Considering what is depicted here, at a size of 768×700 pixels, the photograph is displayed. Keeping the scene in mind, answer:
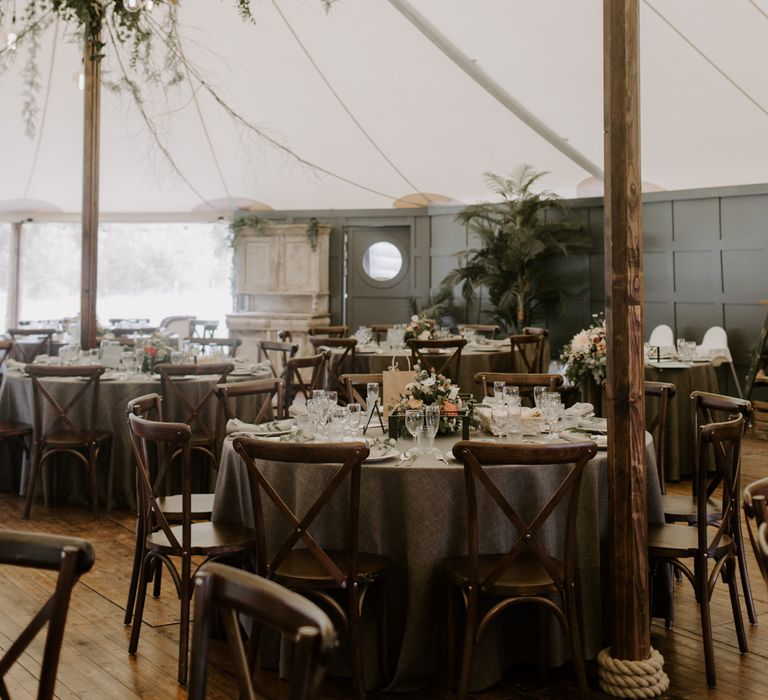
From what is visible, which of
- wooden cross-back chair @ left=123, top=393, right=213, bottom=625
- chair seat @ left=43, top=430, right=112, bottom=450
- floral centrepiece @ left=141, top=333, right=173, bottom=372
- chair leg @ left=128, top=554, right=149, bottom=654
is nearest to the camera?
chair leg @ left=128, top=554, right=149, bottom=654

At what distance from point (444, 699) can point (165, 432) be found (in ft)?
4.47

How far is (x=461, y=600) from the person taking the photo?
316 cm

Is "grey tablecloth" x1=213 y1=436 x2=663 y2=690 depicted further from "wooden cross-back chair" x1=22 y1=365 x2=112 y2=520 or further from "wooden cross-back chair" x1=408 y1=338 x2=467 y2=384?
"wooden cross-back chair" x1=408 y1=338 x2=467 y2=384

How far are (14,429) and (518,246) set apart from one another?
6190 millimetres

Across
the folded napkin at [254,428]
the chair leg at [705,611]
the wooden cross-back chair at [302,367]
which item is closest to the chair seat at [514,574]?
the chair leg at [705,611]

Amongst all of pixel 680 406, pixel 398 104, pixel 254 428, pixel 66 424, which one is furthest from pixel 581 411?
pixel 398 104

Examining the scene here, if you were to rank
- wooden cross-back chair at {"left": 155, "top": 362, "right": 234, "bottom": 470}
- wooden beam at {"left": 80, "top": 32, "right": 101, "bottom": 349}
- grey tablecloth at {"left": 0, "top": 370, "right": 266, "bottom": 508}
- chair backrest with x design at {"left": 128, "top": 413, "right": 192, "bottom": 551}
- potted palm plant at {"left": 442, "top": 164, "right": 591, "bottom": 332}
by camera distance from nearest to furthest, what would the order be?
chair backrest with x design at {"left": 128, "top": 413, "right": 192, "bottom": 551} < wooden cross-back chair at {"left": 155, "top": 362, "right": 234, "bottom": 470} < grey tablecloth at {"left": 0, "top": 370, "right": 266, "bottom": 508} < wooden beam at {"left": 80, "top": 32, "right": 101, "bottom": 349} < potted palm plant at {"left": 442, "top": 164, "right": 591, "bottom": 332}

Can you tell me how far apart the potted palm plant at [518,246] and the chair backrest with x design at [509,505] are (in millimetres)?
7356

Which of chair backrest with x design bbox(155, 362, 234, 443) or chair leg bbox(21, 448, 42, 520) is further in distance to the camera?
chair leg bbox(21, 448, 42, 520)

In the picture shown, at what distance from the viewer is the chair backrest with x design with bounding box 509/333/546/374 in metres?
7.89

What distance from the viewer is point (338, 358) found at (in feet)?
26.0

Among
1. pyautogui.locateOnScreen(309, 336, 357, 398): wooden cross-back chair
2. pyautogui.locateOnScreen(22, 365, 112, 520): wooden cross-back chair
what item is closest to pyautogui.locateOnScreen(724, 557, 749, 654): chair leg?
pyautogui.locateOnScreen(22, 365, 112, 520): wooden cross-back chair

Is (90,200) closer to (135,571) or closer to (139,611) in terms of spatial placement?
(135,571)

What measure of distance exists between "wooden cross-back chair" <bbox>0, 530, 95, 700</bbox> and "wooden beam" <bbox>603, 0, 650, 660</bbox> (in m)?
2.04
